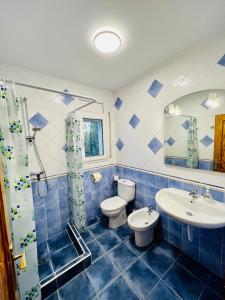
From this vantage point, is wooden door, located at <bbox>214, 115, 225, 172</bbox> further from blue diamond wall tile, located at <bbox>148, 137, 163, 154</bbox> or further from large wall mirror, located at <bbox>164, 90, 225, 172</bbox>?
blue diamond wall tile, located at <bbox>148, 137, 163, 154</bbox>

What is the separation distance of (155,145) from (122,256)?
1528 millimetres

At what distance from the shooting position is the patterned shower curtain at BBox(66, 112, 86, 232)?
6.12 feet

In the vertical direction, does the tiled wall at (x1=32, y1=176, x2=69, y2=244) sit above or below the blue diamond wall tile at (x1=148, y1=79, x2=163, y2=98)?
below

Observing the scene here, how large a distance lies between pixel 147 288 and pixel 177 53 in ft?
8.34

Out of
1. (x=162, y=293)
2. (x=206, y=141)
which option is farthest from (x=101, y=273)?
(x=206, y=141)

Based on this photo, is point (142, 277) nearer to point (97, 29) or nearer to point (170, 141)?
point (170, 141)

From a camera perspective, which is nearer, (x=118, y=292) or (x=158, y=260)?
(x=118, y=292)

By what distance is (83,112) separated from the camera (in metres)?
2.21

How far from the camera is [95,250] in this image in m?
1.78

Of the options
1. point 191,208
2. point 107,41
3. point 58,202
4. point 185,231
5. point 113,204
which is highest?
point 107,41

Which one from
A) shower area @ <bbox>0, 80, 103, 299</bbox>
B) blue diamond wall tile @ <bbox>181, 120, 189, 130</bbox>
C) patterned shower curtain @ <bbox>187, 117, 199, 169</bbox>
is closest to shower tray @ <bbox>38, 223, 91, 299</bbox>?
shower area @ <bbox>0, 80, 103, 299</bbox>

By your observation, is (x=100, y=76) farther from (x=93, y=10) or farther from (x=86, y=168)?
(x=86, y=168)

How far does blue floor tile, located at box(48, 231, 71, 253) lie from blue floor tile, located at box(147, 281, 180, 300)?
3.99 ft

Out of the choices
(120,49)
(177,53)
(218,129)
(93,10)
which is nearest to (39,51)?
(93,10)
